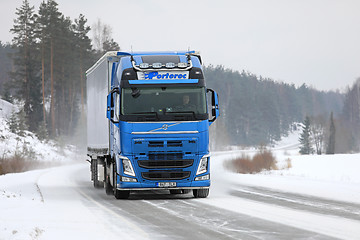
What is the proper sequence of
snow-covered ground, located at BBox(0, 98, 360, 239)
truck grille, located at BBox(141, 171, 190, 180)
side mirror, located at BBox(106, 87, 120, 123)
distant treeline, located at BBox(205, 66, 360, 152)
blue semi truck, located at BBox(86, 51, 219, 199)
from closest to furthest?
snow-covered ground, located at BBox(0, 98, 360, 239) < blue semi truck, located at BBox(86, 51, 219, 199) < truck grille, located at BBox(141, 171, 190, 180) < side mirror, located at BBox(106, 87, 120, 123) < distant treeline, located at BBox(205, 66, 360, 152)

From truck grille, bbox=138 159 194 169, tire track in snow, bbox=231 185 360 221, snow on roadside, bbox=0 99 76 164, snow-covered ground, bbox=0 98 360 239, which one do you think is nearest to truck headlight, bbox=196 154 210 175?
truck grille, bbox=138 159 194 169

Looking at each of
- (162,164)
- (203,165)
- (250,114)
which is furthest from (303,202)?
(250,114)

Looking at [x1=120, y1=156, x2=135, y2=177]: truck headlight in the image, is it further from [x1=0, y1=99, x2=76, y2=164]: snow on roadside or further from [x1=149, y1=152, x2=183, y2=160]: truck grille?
[x1=0, y1=99, x2=76, y2=164]: snow on roadside

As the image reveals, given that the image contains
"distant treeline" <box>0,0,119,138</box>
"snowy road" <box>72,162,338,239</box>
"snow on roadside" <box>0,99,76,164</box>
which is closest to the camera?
"snowy road" <box>72,162,338,239</box>

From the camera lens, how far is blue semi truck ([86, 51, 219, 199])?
54.5 feet

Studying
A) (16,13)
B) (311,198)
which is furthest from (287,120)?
(311,198)

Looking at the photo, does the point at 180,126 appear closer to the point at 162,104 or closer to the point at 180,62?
the point at 162,104

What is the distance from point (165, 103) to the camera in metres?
16.9

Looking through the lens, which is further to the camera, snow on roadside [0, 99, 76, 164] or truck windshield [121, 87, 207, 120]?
snow on roadside [0, 99, 76, 164]

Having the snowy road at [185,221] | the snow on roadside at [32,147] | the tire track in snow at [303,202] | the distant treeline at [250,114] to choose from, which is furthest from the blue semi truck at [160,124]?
the distant treeline at [250,114]

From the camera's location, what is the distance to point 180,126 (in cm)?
1667

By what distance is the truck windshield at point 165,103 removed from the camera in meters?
16.8

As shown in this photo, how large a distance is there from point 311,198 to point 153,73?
538 centimetres

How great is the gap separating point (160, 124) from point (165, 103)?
23.8 inches
